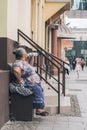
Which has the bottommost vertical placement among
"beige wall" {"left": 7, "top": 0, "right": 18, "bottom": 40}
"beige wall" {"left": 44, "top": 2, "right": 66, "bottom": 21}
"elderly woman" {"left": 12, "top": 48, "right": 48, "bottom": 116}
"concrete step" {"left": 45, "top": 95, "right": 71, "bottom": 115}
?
"concrete step" {"left": 45, "top": 95, "right": 71, "bottom": 115}

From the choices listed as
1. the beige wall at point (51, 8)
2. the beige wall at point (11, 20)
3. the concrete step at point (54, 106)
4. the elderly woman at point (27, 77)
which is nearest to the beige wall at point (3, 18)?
the beige wall at point (11, 20)

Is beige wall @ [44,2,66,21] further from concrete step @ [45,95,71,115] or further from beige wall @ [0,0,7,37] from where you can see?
beige wall @ [0,0,7,37]

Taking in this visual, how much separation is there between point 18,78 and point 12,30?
5.30ft

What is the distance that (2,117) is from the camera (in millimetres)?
10062

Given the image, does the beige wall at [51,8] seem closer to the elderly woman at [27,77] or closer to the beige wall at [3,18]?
the beige wall at [3,18]

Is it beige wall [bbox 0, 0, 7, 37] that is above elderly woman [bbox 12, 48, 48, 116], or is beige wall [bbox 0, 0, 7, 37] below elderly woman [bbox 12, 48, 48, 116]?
above

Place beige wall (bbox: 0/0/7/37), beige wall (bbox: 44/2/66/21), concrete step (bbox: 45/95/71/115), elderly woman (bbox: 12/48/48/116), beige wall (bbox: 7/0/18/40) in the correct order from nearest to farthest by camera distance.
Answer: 1. elderly woman (bbox: 12/48/48/116)
2. beige wall (bbox: 0/0/7/37)
3. beige wall (bbox: 7/0/18/40)
4. concrete step (bbox: 45/95/71/115)
5. beige wall (bbox: 44/2/66/21)

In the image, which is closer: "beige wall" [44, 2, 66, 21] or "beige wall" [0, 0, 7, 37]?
"beige wall" [0, 0, 7, 37]

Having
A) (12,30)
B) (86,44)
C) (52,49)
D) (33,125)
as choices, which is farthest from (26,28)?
(86,44)

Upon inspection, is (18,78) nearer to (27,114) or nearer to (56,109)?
(27,114)

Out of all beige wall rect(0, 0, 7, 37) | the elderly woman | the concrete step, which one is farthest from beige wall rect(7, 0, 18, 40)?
the concrete step

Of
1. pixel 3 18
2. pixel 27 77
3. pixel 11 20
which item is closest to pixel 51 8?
pixel 11 20

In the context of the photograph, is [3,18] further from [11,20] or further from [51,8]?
[51,8]

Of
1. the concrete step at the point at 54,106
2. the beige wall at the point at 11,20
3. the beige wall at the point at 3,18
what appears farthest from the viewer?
the concrete step at the point at 54,106
